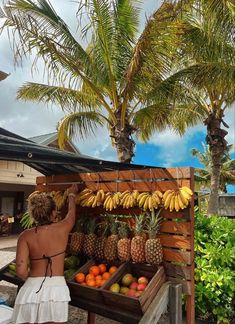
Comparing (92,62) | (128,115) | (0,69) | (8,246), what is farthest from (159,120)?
(8,246)

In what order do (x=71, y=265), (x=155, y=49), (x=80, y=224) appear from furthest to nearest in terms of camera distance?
1. (x=155, y=49)
2. (x=80, y=224)
3. (x=71, y=265)

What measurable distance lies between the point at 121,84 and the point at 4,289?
5.75 meters

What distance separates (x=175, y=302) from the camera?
136 inches

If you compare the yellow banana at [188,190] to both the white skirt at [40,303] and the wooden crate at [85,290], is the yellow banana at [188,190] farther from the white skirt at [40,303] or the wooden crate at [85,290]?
the white skirt at [40,303]

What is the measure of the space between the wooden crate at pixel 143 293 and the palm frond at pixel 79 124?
746cm

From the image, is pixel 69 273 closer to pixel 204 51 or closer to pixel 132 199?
pixel 132 199

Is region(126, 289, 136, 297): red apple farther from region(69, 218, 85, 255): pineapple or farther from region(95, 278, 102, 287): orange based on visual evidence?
region(69, 218, 85, 255): pineapple

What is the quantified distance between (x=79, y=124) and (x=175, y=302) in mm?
8329

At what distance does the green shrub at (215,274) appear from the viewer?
4832mm

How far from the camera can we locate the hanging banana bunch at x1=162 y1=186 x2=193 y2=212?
3.57m

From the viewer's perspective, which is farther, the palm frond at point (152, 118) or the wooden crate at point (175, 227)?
the palm frond at point (152, 118)

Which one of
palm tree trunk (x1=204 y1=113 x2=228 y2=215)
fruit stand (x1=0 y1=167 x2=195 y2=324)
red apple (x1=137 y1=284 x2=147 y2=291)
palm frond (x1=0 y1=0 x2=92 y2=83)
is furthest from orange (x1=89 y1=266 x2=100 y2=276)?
palm tree trunk (x1=204 y1=113 x2=228 y2=215)

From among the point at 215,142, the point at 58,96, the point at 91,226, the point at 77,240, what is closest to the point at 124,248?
the point at 91,226

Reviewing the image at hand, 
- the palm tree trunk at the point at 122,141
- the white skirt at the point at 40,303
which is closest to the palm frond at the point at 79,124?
the palm tree trunk at the point at 122,141
